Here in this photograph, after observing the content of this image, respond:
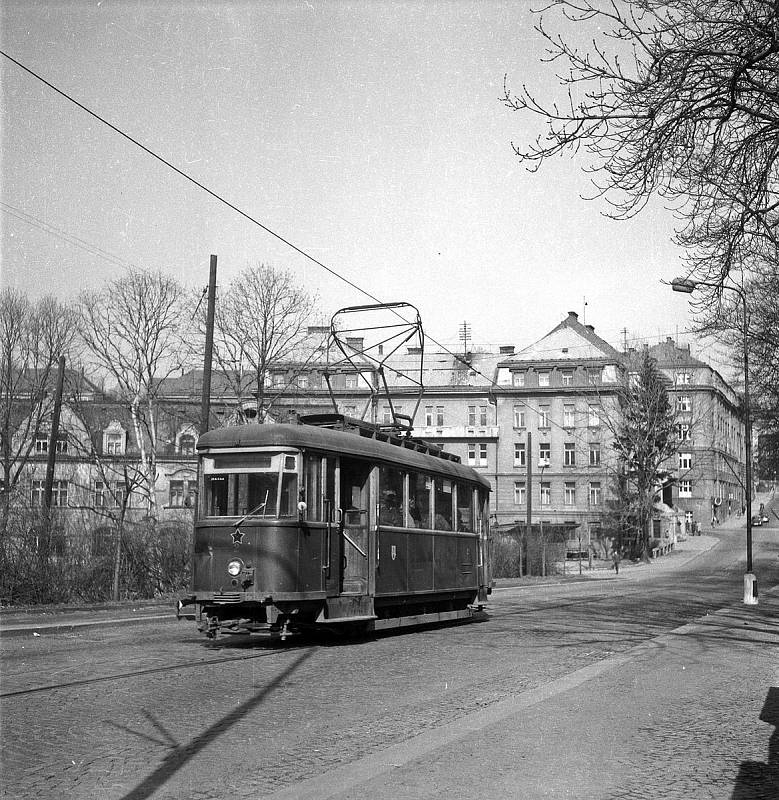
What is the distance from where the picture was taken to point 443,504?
59.4 ft

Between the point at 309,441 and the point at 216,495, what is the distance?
1538 millimetres

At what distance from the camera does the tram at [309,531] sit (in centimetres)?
1349

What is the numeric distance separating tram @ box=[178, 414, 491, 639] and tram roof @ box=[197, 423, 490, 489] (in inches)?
0.7

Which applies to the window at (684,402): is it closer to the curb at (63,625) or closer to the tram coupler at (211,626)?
the curb at (63,625)

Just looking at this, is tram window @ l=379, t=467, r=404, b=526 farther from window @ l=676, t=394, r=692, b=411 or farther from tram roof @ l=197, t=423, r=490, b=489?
window @ l=676, t=394, r=692, b=411

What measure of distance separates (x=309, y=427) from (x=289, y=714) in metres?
6.08

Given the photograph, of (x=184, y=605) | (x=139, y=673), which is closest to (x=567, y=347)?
(x=184, y=605)

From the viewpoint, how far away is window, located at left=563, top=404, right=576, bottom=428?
8069cm

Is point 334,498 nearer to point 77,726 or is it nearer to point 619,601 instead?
point 77,726

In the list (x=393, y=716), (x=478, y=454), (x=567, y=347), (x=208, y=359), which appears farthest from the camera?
(x=567, y=347)

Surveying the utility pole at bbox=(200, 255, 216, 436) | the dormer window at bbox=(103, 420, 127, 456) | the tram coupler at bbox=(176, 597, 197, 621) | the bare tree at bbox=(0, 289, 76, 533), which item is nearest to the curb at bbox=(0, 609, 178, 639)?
the tram coupler at bbox=(176, 597, 197, 621)

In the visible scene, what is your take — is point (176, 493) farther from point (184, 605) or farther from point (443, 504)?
point (184, 605)

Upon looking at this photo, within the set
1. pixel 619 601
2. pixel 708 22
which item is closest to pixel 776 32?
pixel 708 22

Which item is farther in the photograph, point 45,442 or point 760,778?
point 45,442
